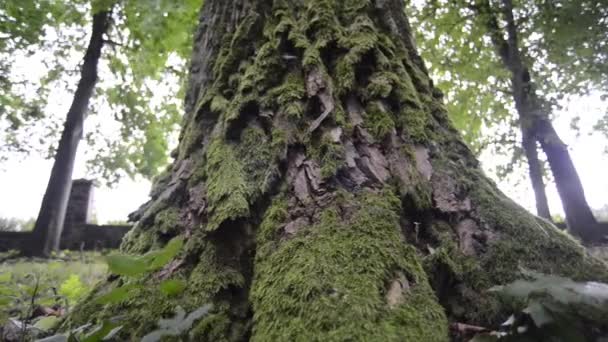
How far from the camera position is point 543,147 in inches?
320

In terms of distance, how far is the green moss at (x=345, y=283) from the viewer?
896 millimetres

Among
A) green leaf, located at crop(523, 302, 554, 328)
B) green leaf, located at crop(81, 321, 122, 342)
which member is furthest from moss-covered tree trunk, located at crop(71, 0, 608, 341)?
green leaf, located at crop(523, 302, 554, 328)

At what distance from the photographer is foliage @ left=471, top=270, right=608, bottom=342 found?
73 centimetres

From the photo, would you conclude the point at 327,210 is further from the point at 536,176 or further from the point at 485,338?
the point at 536,176

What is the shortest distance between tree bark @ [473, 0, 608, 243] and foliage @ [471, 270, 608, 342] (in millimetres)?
7841

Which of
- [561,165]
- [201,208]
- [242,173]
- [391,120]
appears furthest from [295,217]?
[561,165]

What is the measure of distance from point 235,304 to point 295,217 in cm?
34

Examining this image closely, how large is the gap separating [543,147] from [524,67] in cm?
183

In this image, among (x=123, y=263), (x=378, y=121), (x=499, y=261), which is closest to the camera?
(x=123, y=263)

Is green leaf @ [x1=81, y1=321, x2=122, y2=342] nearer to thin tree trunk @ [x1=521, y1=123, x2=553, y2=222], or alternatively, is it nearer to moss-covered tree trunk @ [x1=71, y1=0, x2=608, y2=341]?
moss-covered tree trunk @ [x1=71, y1=0, x2=608, y2=341]

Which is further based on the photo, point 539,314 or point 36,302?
point 36,302

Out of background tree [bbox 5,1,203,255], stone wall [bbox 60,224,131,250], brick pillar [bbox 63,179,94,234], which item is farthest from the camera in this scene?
brick pillar [bbox 63,179,94,234]

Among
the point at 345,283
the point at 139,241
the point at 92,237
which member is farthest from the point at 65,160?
the point at 345,283

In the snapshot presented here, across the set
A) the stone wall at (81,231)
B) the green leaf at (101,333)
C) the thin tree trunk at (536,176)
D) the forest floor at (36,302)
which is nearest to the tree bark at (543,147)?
the thin tree trunk at (536,176)
